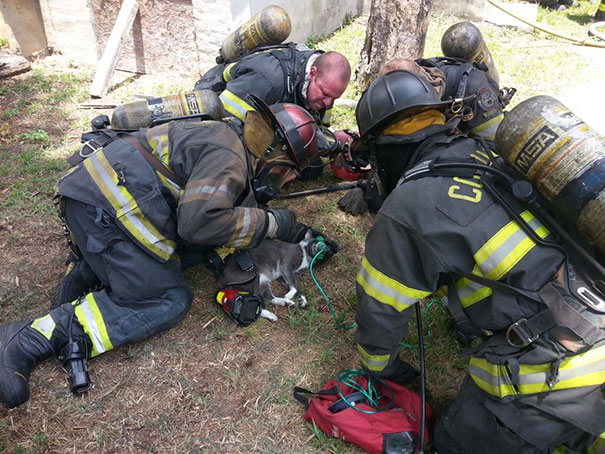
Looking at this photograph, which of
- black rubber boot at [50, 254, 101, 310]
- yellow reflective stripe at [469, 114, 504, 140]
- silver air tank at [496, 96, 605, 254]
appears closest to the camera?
silver air tank at [496, 96, 605, 254]

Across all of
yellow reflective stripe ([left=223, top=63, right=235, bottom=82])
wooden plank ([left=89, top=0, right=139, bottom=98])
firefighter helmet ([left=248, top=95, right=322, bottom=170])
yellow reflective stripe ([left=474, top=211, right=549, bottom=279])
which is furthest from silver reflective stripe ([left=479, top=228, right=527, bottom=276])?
wooden plank ([left=89, top=0, right=139, bottom=98])

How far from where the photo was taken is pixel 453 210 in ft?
6.66

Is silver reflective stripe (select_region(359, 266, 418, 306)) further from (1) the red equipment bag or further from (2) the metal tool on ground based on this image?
(2) the metal tool on ground

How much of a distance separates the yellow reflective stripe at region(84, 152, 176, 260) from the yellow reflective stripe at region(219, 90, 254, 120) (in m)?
1.53

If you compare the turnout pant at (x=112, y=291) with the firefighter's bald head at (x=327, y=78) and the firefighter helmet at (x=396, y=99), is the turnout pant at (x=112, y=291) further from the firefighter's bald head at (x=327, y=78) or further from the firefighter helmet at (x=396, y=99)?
the firefighter's bald head at (x=327, y=78)

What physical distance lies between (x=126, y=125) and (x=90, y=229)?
2.84 ft

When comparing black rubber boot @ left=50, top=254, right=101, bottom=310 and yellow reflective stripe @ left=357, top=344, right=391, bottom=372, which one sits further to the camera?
black rubber boot @ left=50, top=254, right=101, bottom=310

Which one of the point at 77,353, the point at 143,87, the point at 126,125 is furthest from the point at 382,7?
the point at 77,353

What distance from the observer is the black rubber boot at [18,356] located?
2.66 m

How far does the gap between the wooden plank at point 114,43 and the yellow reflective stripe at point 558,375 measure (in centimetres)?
622

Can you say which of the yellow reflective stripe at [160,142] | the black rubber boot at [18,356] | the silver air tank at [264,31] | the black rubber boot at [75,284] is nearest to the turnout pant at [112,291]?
the black rubber boot at [18,356]

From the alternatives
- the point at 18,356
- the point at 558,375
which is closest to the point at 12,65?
the point at 18,356

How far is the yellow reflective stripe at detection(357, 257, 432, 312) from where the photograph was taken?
2217mm

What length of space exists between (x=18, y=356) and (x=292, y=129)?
2.20 meters
